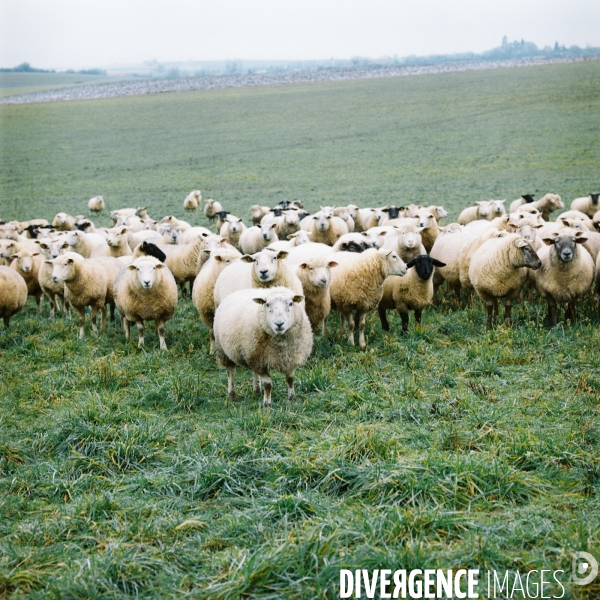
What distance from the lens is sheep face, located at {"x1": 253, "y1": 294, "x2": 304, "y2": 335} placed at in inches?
261

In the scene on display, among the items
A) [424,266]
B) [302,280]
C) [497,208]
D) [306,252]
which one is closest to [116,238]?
[306,252]

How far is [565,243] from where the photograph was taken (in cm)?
916

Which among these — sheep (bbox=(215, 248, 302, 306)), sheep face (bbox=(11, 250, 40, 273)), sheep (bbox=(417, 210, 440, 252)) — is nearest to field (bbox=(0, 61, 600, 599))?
sheep face (bbox=(11, 250, 40, 273))

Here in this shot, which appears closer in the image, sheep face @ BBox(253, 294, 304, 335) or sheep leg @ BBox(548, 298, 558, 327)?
sheep face @ BBox(253, 294, 304, 335)

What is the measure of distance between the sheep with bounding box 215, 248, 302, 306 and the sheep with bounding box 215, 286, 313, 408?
1075 mm

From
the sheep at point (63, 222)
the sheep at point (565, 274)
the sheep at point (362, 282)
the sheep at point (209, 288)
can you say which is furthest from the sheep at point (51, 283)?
the sheep at point (565, 274)

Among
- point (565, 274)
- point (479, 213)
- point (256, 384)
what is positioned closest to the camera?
point (256, 384)

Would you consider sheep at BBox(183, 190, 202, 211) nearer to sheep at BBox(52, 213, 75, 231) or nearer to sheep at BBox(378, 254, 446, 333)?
sheep at BBox(52, 213, 75, 231)

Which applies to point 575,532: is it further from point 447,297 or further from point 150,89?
point 150,89

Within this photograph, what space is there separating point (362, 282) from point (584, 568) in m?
5.79

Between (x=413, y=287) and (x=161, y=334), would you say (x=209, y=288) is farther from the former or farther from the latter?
(x=413, y=287)

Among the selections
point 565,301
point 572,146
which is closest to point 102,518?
point 565,301

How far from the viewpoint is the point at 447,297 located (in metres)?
11.6

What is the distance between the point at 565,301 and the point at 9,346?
330 inches
